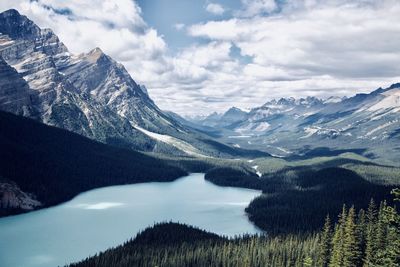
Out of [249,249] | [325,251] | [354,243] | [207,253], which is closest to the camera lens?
[354,243]

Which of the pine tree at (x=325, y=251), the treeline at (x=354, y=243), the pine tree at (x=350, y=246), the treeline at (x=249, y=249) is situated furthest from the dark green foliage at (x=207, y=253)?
the pine tree at (x=350, y=246)

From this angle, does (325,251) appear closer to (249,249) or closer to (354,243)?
(354,243)

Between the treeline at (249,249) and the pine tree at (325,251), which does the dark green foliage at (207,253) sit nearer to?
the treeline at (249,249)

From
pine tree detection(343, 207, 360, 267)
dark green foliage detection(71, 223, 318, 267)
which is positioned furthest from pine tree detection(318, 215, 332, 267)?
pine tree detection(343, 207, 360, 267)

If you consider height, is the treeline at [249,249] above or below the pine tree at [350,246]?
below

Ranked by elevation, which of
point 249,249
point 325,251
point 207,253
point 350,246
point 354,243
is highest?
point 354,243

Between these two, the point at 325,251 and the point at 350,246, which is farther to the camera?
the point at 325,251

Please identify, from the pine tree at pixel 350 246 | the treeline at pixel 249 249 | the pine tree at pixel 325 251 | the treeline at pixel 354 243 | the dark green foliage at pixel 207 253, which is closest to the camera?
the pine tree at pixel 350 246

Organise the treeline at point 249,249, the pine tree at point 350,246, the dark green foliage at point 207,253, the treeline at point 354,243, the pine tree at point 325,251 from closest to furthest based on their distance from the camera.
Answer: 1. the pine tree at point 350,246
2. the treeline at point 354,243
3. the treeline at point 249,249
4. the pine tree at point 325,251
5. the dark green foliage at point 207,253

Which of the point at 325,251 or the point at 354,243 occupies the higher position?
the point at 354,243

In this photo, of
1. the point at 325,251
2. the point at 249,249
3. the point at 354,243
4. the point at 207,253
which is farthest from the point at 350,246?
the point at 207,253

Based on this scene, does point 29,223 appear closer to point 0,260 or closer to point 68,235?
point 68,235
